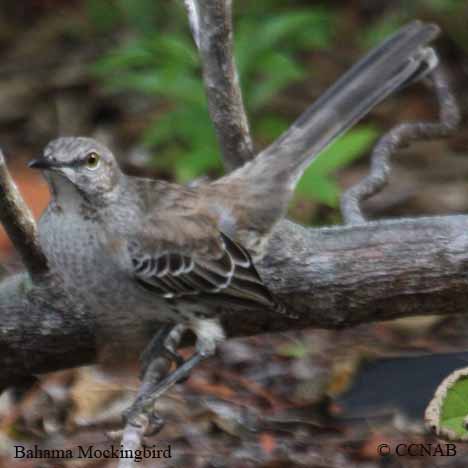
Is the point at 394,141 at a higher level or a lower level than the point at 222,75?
lower

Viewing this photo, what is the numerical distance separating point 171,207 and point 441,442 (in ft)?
5.77

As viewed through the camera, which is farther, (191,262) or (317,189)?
(317,189)

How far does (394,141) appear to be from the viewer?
5.96 m

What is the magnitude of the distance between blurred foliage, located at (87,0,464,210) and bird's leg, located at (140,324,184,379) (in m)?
1.84

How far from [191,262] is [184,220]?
205 millimetres

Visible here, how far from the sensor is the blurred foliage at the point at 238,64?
7219mm

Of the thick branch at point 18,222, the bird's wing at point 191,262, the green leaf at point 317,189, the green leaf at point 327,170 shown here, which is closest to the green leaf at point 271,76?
the green leaf at point 327,170

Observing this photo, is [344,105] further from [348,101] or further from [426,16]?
[426,16]

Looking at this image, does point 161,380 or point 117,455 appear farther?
point 117,455

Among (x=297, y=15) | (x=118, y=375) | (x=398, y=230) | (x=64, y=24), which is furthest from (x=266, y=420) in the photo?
(x=64, y=24)

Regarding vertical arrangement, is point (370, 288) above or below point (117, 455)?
above

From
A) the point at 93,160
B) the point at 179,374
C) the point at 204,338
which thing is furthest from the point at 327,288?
the point at 93,160

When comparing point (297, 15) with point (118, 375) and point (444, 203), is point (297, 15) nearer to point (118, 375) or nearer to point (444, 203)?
point (444, 203)

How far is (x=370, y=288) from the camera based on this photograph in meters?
5.23
